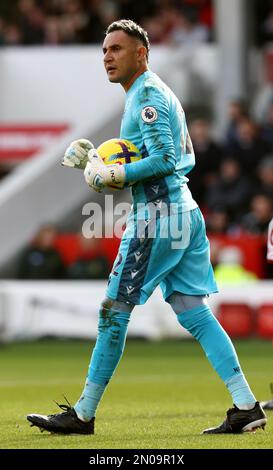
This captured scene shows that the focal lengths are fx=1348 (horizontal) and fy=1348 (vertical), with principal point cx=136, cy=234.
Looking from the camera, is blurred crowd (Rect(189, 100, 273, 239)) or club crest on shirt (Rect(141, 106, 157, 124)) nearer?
club crest on shirt (Rect(141, 106, 157, 124))

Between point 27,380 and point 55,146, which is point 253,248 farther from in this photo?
point 27,380

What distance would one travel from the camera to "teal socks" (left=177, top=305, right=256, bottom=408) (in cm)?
762

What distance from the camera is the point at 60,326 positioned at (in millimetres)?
17062

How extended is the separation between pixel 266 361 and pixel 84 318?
377 centimetres

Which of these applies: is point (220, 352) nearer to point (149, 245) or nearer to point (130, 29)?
point (149, 245)

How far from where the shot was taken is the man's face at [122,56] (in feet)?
25.2

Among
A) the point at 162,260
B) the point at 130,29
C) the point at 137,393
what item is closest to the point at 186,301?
the point at 162,260

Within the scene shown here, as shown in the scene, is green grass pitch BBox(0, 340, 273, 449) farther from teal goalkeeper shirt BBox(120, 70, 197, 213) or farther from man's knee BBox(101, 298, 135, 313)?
teal goalkeeper shirt BBox(120, 70, 197, 213)

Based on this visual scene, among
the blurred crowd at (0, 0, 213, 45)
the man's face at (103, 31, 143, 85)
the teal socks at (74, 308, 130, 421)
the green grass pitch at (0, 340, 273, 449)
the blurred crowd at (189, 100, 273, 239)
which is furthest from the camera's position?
the blurred crowd at (0, 0, 213, 45)

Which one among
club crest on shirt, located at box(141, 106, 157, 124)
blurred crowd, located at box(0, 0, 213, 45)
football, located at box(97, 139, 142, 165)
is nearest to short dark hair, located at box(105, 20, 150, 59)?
club crest on shirt, located at box(141, 106, 157, 124)

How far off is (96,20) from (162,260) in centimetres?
1721

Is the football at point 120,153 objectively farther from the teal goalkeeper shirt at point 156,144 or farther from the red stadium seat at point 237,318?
the red stadium seat at point 237,318

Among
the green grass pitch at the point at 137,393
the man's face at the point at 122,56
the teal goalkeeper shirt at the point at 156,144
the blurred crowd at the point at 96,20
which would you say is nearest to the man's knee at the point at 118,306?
the teal goalkeeper shirt at the point at 156,144
